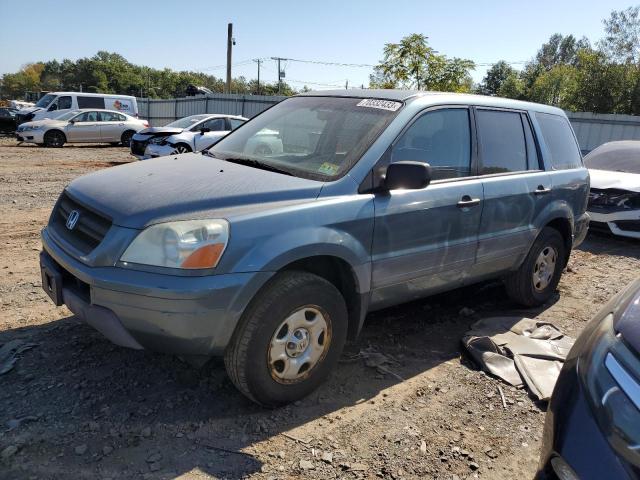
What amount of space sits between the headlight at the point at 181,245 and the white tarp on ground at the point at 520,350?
219 cm

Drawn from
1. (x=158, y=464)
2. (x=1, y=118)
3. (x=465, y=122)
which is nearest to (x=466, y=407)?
(x=158, y=464)

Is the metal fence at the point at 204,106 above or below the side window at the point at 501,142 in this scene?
above

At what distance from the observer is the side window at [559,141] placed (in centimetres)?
474

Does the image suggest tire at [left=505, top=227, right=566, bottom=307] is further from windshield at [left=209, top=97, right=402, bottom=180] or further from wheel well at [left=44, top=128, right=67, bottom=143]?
wheel well at [left=44, top=128, right=67, bottom=143]

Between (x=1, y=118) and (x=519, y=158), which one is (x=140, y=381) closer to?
(x=519, y=158)

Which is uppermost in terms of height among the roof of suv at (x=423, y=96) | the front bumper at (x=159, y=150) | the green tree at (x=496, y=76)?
the green tree at (x=496, y=76)

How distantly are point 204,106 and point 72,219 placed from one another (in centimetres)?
2469

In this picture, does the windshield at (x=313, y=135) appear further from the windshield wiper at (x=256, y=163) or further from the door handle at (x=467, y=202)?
the door handle at (x=467, y=202)

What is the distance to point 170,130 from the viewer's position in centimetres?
1409

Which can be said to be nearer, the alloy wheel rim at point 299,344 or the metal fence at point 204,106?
the alloy wheel rim at point 299,344

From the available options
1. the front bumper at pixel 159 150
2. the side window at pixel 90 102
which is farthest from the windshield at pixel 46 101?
the front bumper at pixel 159 150

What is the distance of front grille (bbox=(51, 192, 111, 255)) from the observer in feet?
9.16

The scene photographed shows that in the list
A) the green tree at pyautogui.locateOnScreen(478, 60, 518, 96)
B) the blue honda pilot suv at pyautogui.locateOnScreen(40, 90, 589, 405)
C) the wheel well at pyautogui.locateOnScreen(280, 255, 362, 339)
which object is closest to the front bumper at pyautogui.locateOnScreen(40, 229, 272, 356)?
the blue honda pilot suv at pyautogui.locateOnScreen(40, 90, 589, 405)

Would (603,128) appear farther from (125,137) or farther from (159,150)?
(125,137)
